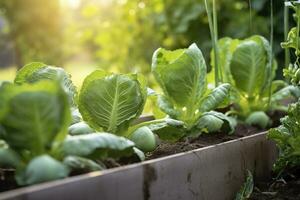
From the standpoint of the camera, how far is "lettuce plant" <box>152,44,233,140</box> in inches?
50.3

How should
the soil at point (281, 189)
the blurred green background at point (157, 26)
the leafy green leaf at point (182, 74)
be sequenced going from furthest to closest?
the blurred green background at point (157, 26), the leafy green leaf at point (182, 74), the soil at point (281, 189)

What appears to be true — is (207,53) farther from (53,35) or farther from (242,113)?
(53,35)

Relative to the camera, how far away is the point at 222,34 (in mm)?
2930

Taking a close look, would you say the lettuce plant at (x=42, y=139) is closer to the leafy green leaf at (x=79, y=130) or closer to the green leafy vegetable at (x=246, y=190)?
A: the leafy green leaf at (x=79, y=130)

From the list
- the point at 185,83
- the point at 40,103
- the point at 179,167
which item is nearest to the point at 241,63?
the point at 185,83

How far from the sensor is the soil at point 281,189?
115 cm

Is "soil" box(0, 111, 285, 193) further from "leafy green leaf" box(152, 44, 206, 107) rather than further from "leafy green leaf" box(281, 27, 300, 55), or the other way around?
"leafy green leaf" box(281, 27, 300, 55)

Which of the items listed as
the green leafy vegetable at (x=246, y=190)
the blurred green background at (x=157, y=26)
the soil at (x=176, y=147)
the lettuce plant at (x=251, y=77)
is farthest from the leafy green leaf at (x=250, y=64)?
the blurred green background at (x=157, y=26)

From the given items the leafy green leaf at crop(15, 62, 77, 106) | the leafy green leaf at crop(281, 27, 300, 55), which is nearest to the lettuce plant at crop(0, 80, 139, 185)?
the leafy green leaf at crop(15, 62, 77, 106)

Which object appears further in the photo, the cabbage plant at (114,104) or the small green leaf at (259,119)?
the small green leaf at (259,119)

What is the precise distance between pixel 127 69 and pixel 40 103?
230 cm

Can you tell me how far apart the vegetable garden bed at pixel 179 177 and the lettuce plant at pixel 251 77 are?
11.6 inches

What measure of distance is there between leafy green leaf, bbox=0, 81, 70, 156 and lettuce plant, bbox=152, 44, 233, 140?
0.42 metres

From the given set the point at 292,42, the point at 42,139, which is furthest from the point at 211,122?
the point at 42,139
